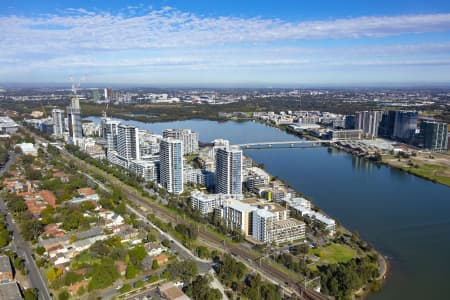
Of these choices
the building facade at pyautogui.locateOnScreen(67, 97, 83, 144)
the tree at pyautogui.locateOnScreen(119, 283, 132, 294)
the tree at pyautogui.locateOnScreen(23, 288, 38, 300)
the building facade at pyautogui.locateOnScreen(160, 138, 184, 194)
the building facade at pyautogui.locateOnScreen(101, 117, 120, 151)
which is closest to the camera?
the tree at pyautogui.locateOnScreen(23, 288, 38, 300)

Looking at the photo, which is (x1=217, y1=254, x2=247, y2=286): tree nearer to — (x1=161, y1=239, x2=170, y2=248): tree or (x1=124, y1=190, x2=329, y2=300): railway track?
(x1=124, y1=190, x2=329, y2=300): railway track

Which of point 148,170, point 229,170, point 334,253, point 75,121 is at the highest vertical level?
point 75,121

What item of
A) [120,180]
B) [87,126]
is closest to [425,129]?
[120,180]

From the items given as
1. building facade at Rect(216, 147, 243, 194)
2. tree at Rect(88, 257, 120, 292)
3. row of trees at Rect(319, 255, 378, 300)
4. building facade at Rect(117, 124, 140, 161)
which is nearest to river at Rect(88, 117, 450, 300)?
row of trees at Rect(319, 255, 378, 300)

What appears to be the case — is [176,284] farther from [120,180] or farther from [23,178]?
[23,178]

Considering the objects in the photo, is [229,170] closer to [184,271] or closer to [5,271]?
[184,271]

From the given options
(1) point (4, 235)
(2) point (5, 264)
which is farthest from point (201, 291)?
(1) point (4, 235)

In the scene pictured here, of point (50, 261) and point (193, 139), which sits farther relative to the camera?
point (193, 139)
